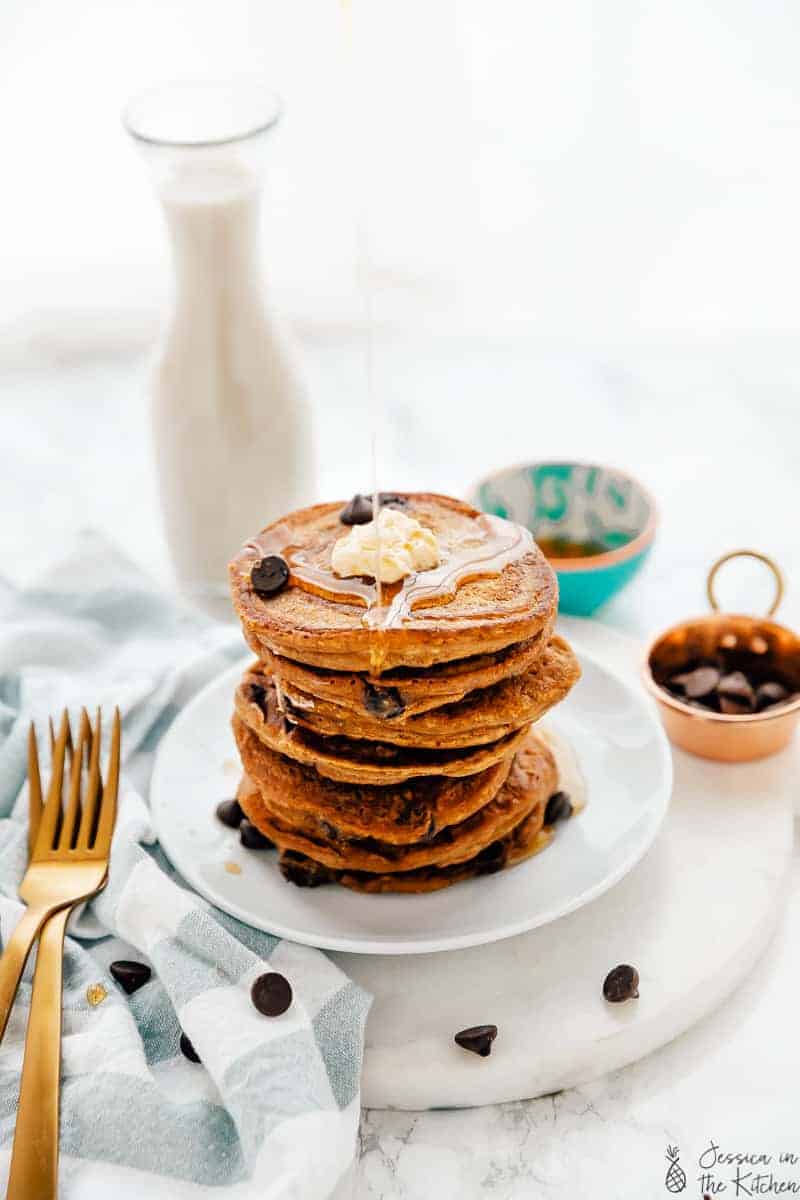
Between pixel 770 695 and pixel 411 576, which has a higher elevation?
pixel 411 576

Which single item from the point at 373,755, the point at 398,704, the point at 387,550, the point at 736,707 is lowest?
the point at 736,707

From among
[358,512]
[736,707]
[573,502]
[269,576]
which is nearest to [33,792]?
[269,576]

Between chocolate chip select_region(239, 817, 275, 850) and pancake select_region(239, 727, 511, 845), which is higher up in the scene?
pancake select_region(239, 727, 511, 845)

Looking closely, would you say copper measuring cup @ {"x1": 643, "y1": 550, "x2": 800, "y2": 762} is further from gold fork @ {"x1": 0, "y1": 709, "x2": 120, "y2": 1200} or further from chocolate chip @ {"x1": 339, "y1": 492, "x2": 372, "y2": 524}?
gold fork @ {"x1": 0, "y1": 709, "x2": 120, "y2": 1200}

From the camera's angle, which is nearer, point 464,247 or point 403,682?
point 403,682

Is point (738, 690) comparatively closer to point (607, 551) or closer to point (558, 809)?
point (558, 809)

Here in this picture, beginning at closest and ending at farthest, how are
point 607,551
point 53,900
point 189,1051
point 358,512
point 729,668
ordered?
1. point 189,1051
2. point 53,900
3. point 358,512
4. point 729,668
5. point 607,551

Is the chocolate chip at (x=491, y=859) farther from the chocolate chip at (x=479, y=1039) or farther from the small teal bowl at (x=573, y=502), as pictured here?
the small teal bowl at (x=573, y=502)

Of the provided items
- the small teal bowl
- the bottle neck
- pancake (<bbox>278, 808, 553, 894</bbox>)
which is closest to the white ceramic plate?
pancake (<bbox>278, 808, 553, 894</bbox>)
